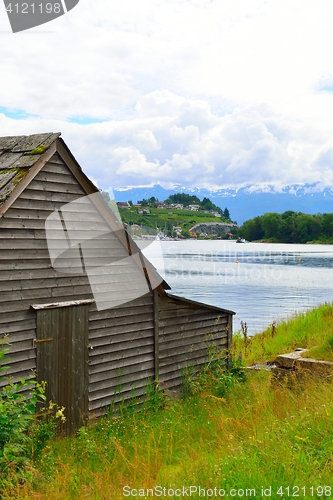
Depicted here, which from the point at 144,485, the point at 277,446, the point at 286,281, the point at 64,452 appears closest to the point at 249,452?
the point at 277,446

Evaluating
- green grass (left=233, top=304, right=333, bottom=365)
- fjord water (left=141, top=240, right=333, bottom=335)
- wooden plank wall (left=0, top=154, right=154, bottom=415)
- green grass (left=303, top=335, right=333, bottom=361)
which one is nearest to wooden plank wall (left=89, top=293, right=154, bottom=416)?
wooden plank wall (left=0, top=154, right=154, bottom=415)

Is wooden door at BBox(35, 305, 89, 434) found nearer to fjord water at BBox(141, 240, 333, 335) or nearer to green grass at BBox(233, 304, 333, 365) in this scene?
green grass at BBox(233, 304, 333, 365)

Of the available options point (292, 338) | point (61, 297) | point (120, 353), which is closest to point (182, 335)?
point (120, 353)

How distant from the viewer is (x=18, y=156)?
912cm

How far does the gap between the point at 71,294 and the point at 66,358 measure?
1.13 m

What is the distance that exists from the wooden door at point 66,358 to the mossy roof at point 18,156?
2154 millimetres

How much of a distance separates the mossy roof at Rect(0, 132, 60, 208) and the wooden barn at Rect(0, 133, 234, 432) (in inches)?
0.9

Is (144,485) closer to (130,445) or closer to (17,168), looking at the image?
(130,445)

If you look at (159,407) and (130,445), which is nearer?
(130,445)

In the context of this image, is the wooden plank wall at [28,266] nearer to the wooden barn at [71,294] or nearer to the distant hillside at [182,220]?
the wooden barn at [71,294]

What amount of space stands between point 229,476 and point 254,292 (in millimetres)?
46227

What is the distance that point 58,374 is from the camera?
916cm

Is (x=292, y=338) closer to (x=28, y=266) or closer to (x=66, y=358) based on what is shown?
(x=66, y=358)

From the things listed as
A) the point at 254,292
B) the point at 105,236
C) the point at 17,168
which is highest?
the point at 17,168
